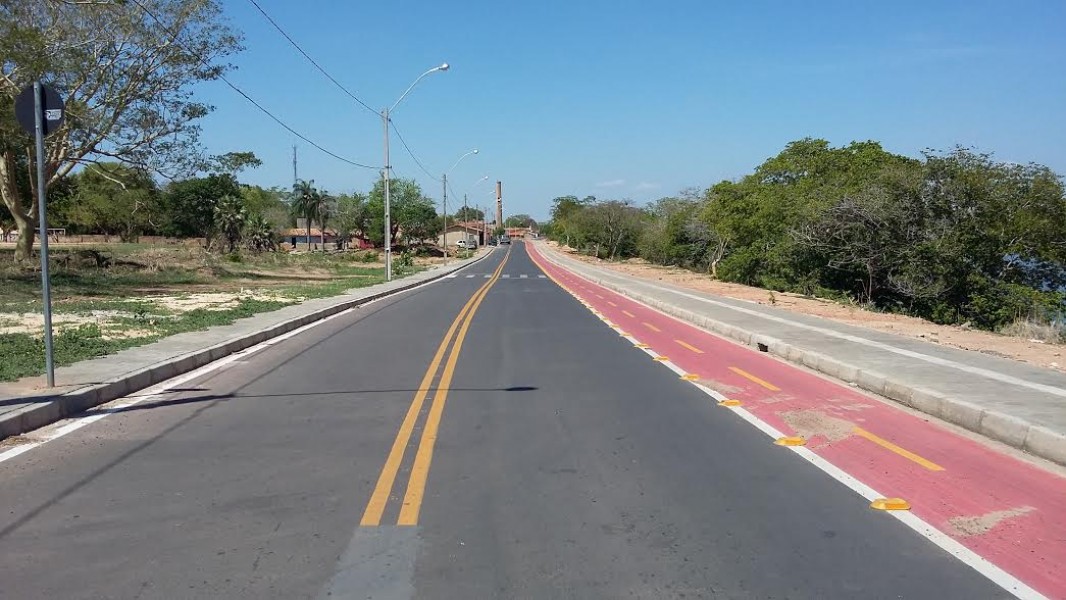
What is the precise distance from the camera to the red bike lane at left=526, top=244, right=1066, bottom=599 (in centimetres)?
478

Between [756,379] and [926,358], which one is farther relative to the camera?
[926,358]

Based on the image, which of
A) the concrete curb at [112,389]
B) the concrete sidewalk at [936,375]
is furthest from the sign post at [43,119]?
the concrete sidewalk at [936,375]

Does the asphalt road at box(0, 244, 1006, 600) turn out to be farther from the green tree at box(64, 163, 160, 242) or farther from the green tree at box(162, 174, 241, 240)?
the green tree at box(162, 174, 241, 240)

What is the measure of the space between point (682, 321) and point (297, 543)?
1640 centimetres

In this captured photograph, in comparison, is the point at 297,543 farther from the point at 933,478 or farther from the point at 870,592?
the point at 933,478

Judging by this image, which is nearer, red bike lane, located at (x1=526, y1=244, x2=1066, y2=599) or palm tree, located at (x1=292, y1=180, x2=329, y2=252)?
red bike lane, located at (x1=526, y1=244, x2=1066, y2=599)

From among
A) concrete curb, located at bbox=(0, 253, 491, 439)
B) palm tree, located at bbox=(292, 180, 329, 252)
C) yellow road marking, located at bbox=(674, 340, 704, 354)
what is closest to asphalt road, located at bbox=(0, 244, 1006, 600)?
concrete curb, located at bbox=(0, 253, 491, 439)

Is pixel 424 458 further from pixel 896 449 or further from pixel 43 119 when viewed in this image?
pixel 43 119

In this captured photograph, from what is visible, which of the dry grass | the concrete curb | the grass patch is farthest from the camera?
the dry grass

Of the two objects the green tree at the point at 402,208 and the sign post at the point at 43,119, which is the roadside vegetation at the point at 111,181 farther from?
the green tree at the point at 402,208

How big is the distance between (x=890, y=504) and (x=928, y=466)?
4.36 feet

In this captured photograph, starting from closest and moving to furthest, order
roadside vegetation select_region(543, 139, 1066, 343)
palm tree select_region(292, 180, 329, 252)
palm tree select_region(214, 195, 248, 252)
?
roadside vegetation select_region(543, 139, 1066, 343) → palm tree select_region(214, 195, 248, 252) → palm tree select_region(292, 180, 329, 252)

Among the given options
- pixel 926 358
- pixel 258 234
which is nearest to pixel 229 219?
pixel 258 234

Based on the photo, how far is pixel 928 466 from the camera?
6547 millimetres
